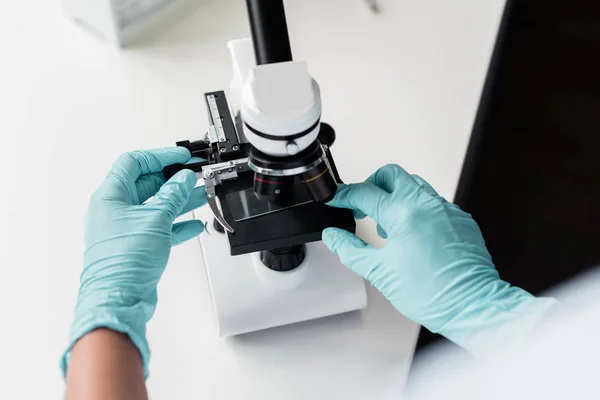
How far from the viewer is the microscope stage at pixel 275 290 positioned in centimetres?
100

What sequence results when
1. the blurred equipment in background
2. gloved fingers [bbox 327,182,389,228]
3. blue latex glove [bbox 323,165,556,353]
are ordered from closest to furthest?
blue latex glove [bbox 323,165,556,353], gloved fingers [bbox 327,182,389,228], the blurred equipment in background

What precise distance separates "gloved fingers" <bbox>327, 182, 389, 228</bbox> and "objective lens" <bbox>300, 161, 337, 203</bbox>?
4 cm

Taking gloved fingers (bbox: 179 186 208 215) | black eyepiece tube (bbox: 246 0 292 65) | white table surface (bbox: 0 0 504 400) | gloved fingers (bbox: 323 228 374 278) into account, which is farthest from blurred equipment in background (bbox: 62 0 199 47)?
gloved fingers (bbox: 323 228 374 278)

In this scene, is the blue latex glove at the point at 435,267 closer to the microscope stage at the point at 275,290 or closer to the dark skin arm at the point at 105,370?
the microscope stage at the point at 275,290

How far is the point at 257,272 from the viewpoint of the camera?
103 cm

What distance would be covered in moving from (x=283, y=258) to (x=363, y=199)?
0.19 metres

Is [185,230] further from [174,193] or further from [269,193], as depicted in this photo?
[269,193]

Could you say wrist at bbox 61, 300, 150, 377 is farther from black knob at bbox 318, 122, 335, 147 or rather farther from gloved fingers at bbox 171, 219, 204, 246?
black knob at bbox 318, 122, 335, 147

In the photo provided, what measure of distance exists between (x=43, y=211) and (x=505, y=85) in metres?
0.93

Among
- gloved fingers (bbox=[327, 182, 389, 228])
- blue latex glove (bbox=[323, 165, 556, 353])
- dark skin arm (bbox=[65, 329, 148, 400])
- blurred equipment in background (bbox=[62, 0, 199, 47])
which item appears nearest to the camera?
dark skin arm (bbox=[65, 329, 148, 400])

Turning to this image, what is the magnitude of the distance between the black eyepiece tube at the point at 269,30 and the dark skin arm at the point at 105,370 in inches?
16.6

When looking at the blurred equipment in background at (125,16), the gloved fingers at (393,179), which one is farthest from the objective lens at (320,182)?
the blurred equipment in background at (125,16)

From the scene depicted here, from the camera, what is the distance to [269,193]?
849 millimetres

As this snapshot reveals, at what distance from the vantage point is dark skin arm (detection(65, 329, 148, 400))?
673 millimetres
